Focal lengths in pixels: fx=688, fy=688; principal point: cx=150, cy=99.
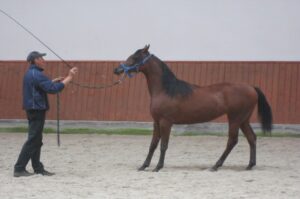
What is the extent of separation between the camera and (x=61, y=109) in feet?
45.5

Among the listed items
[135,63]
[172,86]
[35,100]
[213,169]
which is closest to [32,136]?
[35,100]

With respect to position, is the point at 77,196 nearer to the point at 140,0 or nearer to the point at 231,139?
the point at 231,139

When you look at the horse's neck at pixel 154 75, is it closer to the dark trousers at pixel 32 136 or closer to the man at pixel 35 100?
the man at pixel 35 100

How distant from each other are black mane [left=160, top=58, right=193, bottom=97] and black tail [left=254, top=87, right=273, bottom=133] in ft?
3.04

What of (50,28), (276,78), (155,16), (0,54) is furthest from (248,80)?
(0,54)

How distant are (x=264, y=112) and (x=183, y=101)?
1.12 m

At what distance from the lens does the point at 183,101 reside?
28.1 ft

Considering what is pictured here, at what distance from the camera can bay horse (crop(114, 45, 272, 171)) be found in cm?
855

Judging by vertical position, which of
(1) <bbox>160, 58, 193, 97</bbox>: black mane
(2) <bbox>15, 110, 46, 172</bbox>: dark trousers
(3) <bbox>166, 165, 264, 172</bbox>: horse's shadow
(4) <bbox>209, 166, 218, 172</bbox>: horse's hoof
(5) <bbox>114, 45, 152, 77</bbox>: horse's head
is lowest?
(3) <bbox>166, 165, 264, 172</bbox>: horse's shadow

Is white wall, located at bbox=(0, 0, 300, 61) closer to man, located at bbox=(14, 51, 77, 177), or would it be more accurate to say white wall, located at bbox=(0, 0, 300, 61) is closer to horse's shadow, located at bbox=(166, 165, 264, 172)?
horse's shadow, located at bbox=(166, 165, 264, 172)

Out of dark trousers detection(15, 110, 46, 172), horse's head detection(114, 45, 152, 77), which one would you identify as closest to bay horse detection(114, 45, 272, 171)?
horse's head detection(114, 45, 152, 77)

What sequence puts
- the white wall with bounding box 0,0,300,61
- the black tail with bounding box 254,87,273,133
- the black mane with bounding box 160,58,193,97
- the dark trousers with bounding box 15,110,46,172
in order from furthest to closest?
the white wall with bounding box 0,0,300,61 → the black tail with bounding box 254,87,273,133 → the black mane with bounding box 160,58,193,97 → the dark trousers with bounding box 15,110,46,172

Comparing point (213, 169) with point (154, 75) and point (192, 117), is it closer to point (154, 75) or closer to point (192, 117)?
point (192, 117)

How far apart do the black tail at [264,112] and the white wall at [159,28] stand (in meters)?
4.48
